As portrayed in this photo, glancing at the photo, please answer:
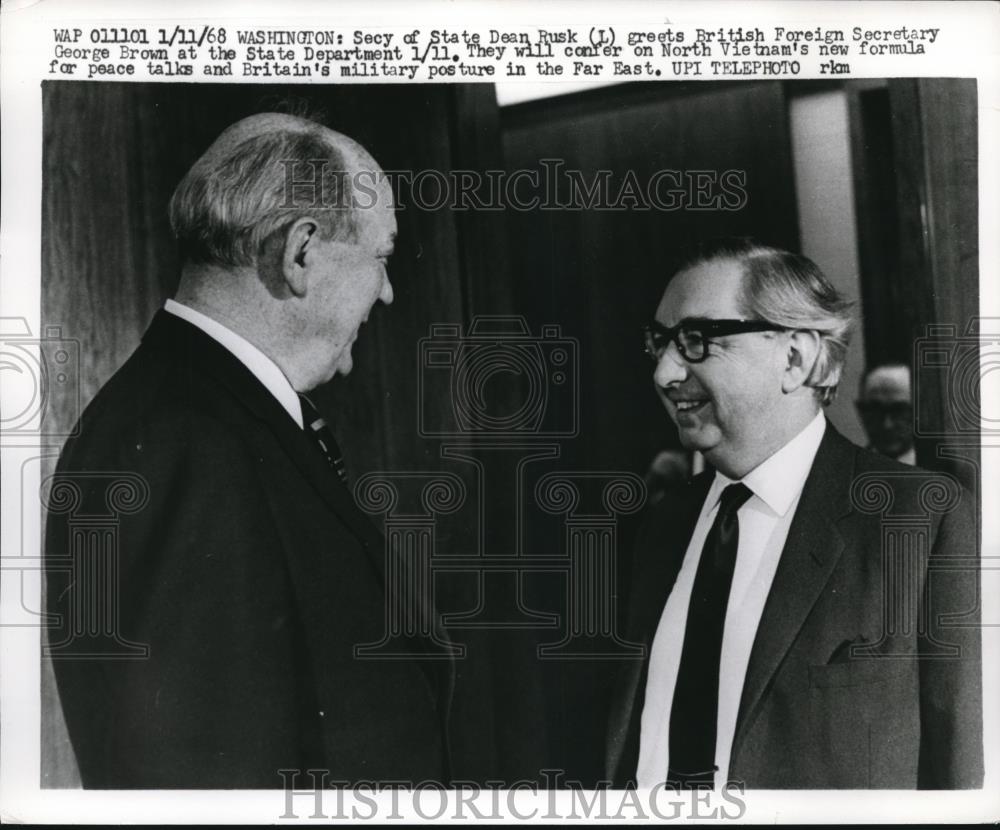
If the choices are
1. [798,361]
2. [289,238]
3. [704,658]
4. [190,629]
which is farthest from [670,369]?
[190,629]

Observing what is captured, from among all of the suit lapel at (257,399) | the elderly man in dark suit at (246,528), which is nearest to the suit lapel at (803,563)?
the elderly man in dark suit at (246,528)

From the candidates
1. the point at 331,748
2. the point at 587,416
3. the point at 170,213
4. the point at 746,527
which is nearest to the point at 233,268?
the point at 170,213

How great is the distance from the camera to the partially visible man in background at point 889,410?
2182mm

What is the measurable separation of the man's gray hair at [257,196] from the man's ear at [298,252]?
16mm

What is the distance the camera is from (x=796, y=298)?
217cm

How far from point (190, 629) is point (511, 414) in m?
0.82

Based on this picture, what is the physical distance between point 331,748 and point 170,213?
120 centimetres

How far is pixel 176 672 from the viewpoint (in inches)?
83.7

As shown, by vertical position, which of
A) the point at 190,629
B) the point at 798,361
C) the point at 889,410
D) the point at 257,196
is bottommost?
the point at 190,629

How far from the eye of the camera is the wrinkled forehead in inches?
84.7

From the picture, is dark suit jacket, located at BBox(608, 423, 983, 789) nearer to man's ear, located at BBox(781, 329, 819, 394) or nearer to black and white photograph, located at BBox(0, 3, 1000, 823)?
black and white photograph, located at BBox(0, 3, 1000, 823)

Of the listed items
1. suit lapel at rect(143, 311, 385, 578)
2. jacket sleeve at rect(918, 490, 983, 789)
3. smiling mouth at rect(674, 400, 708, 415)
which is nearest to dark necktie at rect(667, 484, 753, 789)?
smiling mouth at rect(674, 400, 708, 415)

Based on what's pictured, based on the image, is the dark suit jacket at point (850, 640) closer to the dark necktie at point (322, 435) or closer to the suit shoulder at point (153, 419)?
the dark necktie at point (322, 435)

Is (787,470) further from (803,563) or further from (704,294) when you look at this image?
(704,294)
